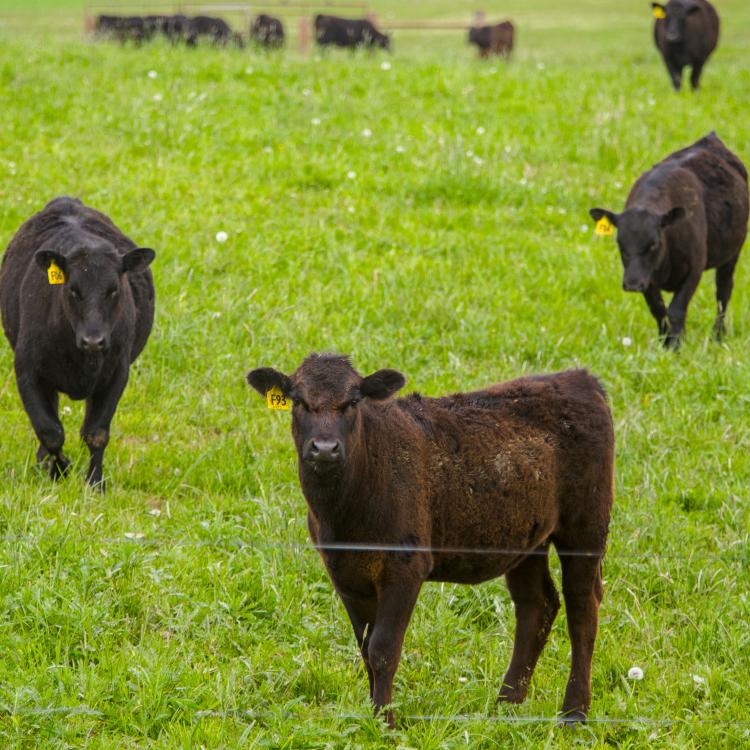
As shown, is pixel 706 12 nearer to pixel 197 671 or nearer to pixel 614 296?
pixel 614 296

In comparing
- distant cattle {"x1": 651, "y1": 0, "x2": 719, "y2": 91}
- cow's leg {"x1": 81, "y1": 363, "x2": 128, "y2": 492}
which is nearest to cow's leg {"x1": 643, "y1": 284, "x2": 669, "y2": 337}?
cow's leg {"x1": 81, "y1": 363, "x2": 128, "y2": 492}

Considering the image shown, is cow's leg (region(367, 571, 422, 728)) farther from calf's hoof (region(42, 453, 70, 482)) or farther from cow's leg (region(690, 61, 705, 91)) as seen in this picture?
cow's leg (region(690, 61, 705, 91))

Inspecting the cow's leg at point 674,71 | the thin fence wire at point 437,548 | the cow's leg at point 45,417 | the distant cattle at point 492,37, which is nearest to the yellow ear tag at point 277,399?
the thin fence wire at point 437,548

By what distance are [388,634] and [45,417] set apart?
3.49 metres

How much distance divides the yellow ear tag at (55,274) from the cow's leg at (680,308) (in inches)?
200

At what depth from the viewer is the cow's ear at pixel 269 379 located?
210 inches

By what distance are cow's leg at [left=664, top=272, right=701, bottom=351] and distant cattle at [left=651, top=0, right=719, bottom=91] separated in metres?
8.10

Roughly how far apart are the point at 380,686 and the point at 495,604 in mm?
1562

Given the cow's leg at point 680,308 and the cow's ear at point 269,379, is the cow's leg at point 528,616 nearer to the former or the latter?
the cow's ear at point 269,379

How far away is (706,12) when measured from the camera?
20156 mm

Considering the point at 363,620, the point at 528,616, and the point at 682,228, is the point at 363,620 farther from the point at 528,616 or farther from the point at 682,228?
the point at 682,228

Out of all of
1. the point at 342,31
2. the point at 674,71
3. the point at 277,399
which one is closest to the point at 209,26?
the point at 342,31

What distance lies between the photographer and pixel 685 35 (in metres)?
18.6

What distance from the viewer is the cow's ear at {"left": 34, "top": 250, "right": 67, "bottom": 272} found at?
7.68m
